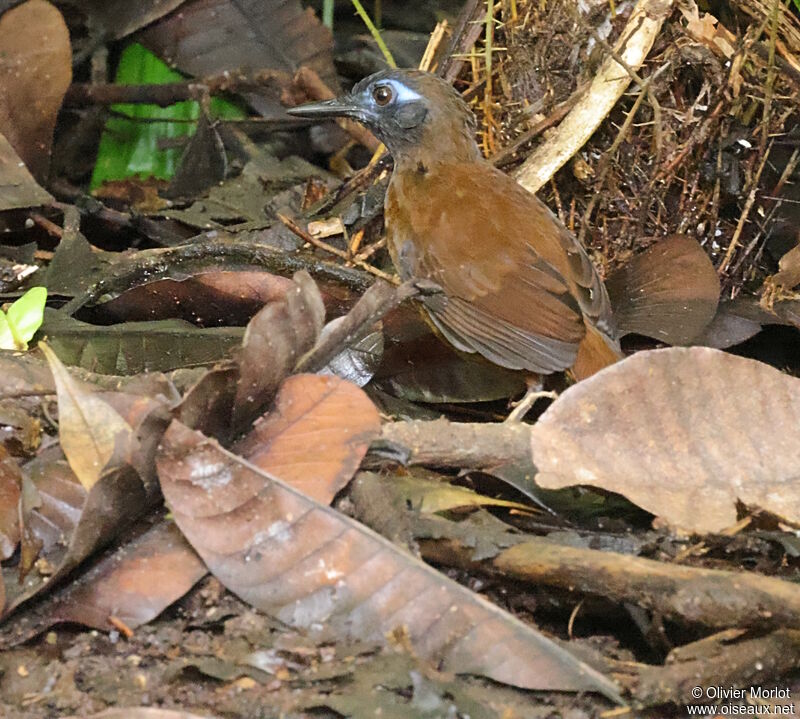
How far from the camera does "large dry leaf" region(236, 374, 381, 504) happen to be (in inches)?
64.7

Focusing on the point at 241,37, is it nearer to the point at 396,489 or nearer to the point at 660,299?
the point at 660,299

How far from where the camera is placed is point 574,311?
2.52 metres

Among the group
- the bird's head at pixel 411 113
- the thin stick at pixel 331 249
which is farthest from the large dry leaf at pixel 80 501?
the bird's head at pixel 411 113

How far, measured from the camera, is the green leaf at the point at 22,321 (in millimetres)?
2256

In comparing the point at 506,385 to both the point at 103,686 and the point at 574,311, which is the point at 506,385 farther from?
the point at 103,686

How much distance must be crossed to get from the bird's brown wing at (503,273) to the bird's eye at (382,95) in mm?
499

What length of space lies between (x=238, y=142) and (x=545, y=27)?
1398 mm

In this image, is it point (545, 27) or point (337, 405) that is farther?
point (545, 27)

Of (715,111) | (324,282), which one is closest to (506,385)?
(324,282)

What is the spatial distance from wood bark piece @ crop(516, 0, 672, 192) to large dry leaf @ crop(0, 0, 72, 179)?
1.64m

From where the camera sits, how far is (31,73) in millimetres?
3217

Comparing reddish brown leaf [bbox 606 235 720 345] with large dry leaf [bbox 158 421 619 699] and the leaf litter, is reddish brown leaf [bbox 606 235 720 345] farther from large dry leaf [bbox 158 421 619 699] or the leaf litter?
large dry leaf [bbox 158 421 619 699]

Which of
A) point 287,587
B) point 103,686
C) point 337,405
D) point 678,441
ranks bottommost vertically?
point 103,686

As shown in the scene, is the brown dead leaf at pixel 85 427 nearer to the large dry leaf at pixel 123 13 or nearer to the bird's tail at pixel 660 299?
the bird's tail at pixel 660 299
